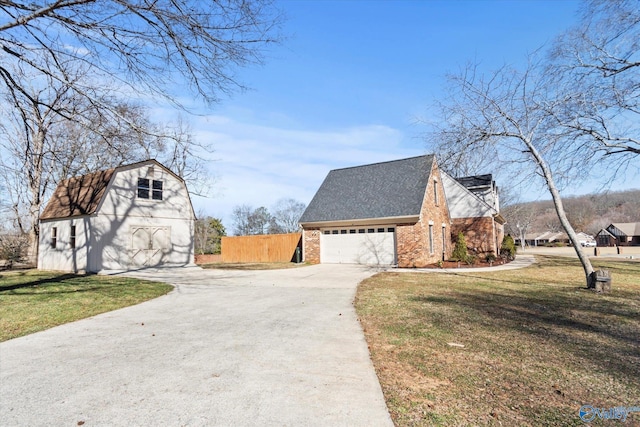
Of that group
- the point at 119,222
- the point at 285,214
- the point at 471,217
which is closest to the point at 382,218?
the point at 471,217

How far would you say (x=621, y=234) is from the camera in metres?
63.6

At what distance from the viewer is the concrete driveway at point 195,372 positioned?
9.30 ft

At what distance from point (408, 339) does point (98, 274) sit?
14757mm

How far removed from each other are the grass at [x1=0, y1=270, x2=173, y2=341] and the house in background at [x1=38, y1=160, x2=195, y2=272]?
4667mm

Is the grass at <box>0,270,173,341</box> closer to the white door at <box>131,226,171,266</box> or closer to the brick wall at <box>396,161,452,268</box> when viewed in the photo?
the white door at <box>131,226,171,266</box>

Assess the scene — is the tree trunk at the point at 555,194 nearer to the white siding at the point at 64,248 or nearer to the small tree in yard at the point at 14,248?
the white siding at the point at 64,248

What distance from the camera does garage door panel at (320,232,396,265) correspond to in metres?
17.2

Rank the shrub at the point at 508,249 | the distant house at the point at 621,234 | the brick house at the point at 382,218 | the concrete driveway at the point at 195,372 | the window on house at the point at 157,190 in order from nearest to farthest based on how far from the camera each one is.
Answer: the concrete driveway at the point at 195,372
the brick house at the point at 382,218
the window on house at the point at 157,190
the shrub at the point at 508,249
the distant house at the point at 621,234

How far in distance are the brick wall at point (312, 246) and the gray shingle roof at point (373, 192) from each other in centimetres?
79

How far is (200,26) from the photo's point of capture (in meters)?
5.57

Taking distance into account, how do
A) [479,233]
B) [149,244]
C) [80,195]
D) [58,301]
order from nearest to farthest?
[58,301] → [80,195] → [149,244] → [479,233]

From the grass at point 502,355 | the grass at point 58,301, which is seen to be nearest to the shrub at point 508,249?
the grass at point 502,355

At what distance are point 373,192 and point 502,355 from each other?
48.4 ft

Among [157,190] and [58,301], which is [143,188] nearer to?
[157,190]
